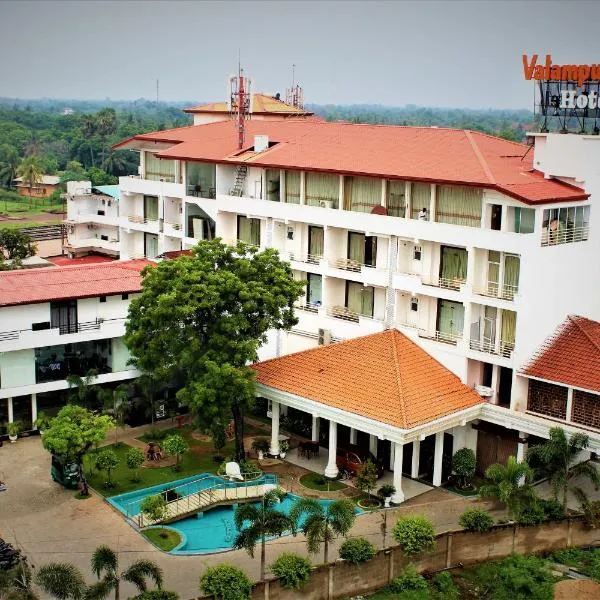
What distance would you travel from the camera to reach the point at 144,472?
36938 mm

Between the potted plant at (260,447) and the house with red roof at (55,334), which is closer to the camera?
the potted plant at (260,447)

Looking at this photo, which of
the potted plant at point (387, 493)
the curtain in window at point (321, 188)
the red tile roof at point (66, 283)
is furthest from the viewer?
the curtain in window at point (321, 188)

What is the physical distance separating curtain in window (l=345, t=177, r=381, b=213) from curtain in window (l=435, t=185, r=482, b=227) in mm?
3061

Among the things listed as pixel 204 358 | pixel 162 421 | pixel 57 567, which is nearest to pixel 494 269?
pixel 204 358

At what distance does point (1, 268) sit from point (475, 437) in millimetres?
29735

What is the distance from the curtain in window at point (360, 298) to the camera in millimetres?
41875

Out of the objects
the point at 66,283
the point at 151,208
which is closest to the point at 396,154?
the point at 66,283

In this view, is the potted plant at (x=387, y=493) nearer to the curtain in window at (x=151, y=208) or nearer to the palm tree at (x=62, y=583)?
the palm tree at (x=62, y=583)

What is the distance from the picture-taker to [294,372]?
37875 millimetres

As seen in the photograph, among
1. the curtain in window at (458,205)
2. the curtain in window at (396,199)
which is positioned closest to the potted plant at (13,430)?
the curtain in window at (396,199)

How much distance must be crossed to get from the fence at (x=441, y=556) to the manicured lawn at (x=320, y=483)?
6.78m

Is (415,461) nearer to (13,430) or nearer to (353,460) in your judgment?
(353,460)

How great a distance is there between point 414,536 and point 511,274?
1203cm

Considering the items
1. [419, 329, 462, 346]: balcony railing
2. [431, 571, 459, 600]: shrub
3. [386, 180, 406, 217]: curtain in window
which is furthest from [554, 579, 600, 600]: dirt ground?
[386, 180, 406, 217]: curtain in window
